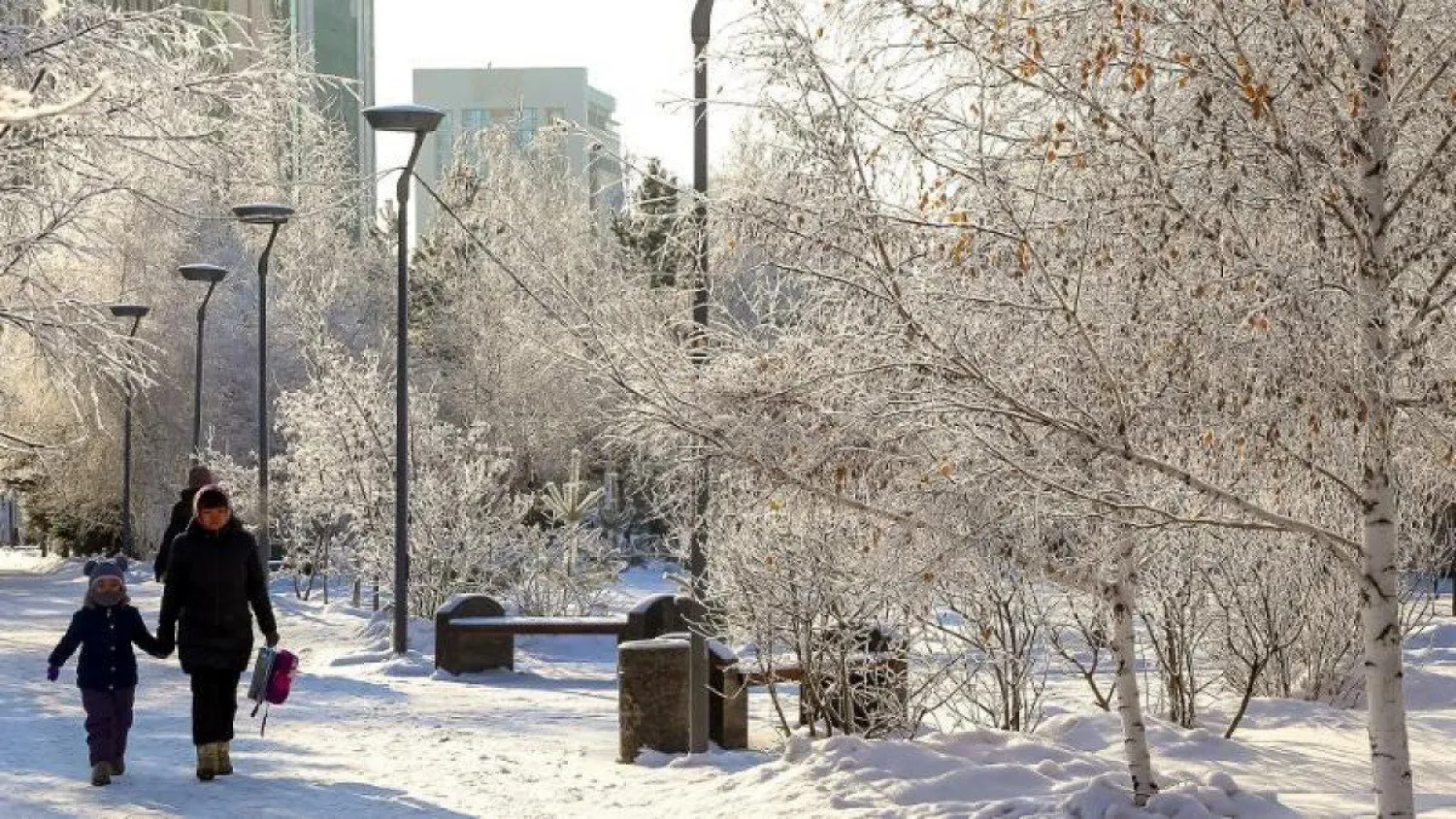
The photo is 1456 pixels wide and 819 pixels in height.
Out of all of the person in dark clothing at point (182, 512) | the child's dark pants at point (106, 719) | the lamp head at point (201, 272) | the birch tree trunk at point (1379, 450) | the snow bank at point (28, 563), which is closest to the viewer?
the birch tree trunk at point (1379, 450)

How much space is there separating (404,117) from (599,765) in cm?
983

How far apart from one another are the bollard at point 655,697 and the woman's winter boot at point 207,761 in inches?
91.9

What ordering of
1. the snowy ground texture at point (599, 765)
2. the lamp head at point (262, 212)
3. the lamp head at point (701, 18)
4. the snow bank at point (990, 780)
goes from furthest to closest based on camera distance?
the lamp head at point (262, 212), the lamp head at point (701, 18), the snowy ground texture at point (599, 765), the snow bank at point (990, 780)

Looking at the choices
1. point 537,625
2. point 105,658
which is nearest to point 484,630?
point 537,625

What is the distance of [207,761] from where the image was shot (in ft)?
37.6

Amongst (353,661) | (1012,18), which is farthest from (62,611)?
(1012,18)

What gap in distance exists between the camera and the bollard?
12.5 meters

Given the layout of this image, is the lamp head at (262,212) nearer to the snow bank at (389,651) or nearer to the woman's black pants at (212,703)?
the snow bank at (389,651)

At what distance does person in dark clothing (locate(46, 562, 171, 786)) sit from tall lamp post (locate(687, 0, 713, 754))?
2.89 metres

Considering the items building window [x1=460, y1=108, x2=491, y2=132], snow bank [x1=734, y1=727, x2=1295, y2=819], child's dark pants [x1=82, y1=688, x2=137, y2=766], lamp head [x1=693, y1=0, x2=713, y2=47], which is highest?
building window [x1=460, y1=108, x2=491, y2=132]

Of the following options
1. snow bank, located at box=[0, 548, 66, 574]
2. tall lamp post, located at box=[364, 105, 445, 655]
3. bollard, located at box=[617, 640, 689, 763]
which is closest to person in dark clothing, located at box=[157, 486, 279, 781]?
bollard, located at box=[617, 640, 689, 763]

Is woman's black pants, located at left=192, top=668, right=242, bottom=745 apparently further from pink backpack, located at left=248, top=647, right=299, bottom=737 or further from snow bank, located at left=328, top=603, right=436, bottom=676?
snow bank, located at left=328, top=603, right=436, bottom=676

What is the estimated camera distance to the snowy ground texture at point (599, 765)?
396 inches

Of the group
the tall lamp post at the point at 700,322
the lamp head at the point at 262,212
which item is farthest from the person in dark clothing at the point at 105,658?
the lamp head at the point at 262,212
